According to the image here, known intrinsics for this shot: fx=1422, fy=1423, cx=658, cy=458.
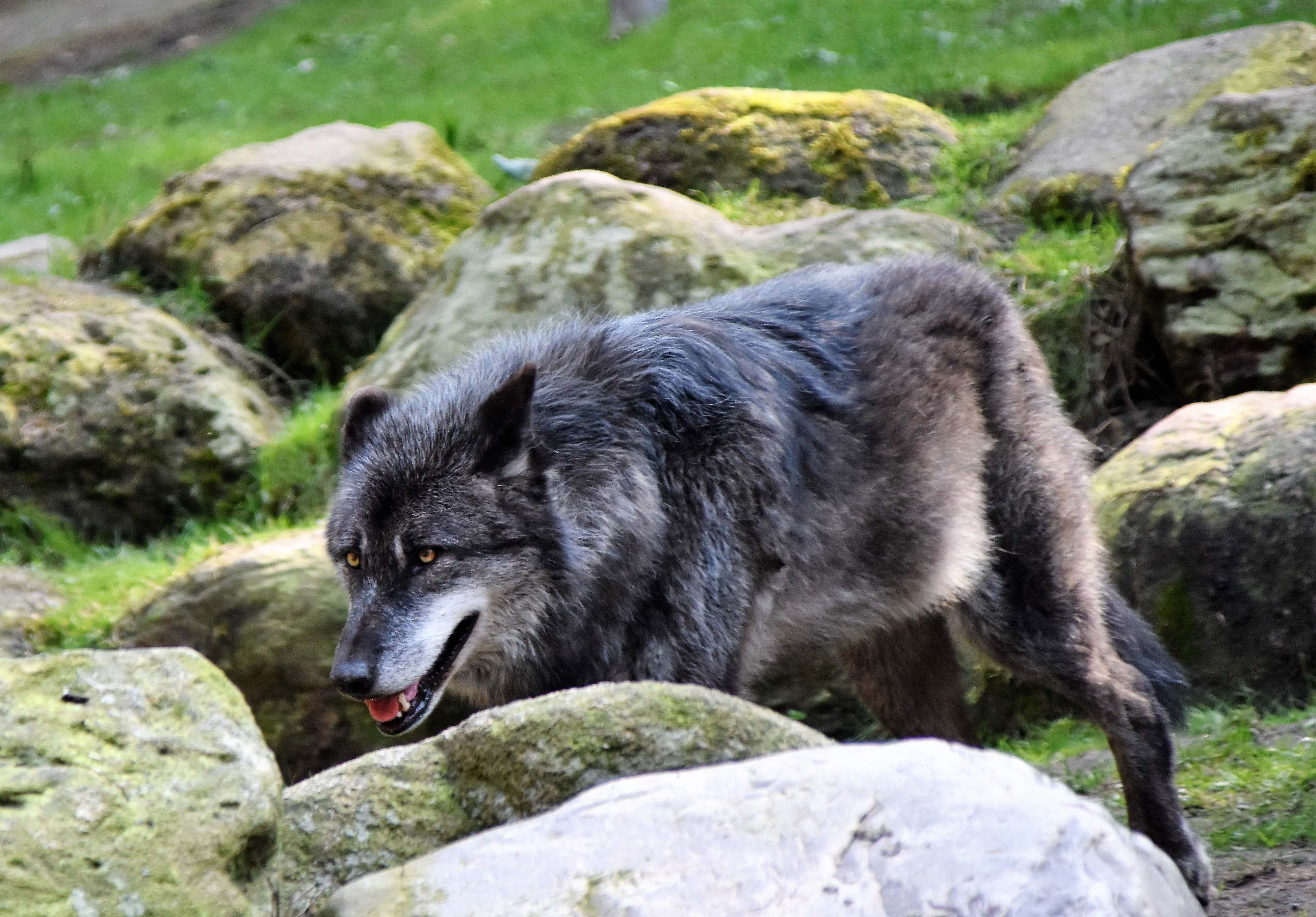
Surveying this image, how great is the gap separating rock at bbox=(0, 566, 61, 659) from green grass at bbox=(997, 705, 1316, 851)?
4.54 metres

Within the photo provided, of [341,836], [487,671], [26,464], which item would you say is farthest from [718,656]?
[26,464]

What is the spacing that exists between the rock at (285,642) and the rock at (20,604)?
76 cm

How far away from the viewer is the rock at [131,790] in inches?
99.4

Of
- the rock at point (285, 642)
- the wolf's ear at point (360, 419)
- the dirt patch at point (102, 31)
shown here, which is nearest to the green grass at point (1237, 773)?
the wolf's ear at point (360, 419)

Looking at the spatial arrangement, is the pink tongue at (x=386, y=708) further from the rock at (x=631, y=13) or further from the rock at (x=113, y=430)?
the rock at (x=631, y=13)

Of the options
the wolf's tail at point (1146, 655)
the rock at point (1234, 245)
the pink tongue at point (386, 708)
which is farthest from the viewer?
the rock at point (1234, 245)

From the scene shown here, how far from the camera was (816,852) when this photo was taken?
261 cm

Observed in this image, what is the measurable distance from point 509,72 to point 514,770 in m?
13.6

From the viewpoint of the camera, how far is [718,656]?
421cm

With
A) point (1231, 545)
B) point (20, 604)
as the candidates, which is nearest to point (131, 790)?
point (1231, 545)

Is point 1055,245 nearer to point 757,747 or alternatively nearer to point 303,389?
point 303,389

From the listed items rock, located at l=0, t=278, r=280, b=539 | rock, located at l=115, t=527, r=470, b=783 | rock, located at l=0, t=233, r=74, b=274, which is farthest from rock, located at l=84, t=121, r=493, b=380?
rock, located at l=115, t=527, r=470, b=783

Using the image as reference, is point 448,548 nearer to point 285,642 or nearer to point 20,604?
point 285,642

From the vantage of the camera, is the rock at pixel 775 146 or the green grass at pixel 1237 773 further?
the rock at pixel 775 146
